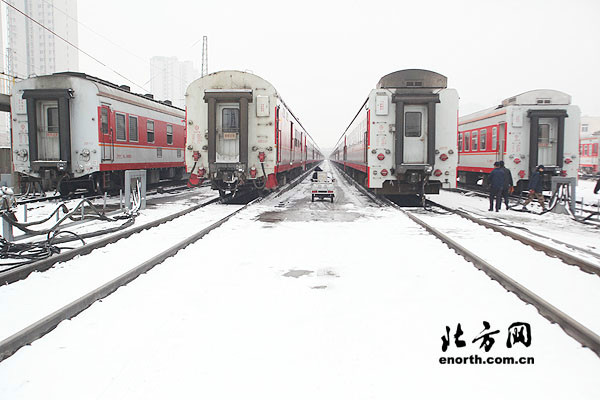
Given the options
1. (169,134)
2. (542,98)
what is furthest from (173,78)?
(542,98)

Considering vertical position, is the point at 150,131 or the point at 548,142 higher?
the point at 150,131

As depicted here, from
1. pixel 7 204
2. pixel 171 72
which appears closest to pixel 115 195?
pixel 7 204

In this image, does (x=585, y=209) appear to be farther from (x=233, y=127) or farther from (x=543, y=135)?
(x=233, y=127)

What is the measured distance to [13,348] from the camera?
10.6ft

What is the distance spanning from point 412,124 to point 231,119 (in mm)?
5162

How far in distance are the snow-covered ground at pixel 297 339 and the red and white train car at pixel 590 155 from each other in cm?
3453

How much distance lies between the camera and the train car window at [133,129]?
15529mm

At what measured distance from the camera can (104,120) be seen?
45.3 ft

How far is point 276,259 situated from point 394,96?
7615 mm

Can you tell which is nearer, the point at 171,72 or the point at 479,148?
the point at 479,148

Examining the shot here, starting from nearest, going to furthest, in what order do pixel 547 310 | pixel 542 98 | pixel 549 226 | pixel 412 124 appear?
1. pixel 547 310
2. pixel 549 226
3. pixel 412 124
4. pixel 542 98

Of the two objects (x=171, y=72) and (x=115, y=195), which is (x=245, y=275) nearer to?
(x=115, y=195)

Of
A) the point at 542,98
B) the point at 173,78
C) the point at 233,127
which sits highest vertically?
the point at 173,78

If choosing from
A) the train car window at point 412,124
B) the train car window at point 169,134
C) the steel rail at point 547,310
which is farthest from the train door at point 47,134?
the steel rail at point 547,310
